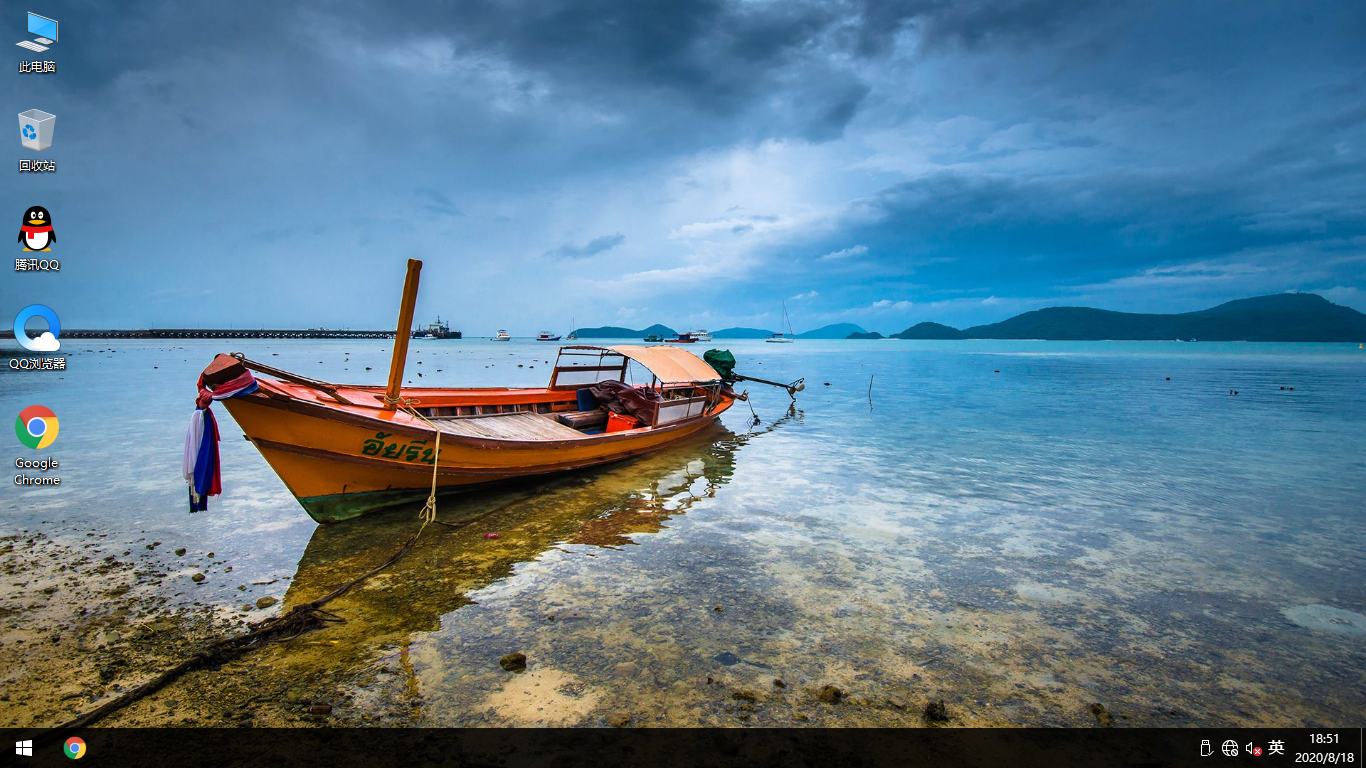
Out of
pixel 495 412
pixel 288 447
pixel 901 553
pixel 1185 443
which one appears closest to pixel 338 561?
pixel 288 447

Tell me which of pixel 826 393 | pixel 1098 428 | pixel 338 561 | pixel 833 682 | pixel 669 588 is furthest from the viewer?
pixel 826 393

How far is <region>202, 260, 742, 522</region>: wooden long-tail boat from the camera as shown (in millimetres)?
8219

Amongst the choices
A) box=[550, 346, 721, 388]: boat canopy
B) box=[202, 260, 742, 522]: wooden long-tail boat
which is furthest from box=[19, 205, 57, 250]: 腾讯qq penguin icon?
box=[550, 346, 721, 388]: boat canopy

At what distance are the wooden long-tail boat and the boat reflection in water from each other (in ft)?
1.75

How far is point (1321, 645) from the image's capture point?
609cm

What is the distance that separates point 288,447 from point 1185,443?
24622mm

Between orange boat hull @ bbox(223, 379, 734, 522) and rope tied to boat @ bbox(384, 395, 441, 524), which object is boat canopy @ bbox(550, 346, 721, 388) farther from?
rope tied to boat @ bbox(384, 395, 441, 524)

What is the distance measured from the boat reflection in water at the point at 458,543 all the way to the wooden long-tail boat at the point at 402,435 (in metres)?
0.53

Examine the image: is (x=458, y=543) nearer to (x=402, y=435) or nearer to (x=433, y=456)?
(x=433, y=456)

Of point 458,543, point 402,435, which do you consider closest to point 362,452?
point 402,435

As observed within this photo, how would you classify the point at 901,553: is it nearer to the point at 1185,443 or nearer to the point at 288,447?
the point at 288,447

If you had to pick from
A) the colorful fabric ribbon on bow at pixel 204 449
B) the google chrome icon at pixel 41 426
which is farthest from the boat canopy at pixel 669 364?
the google chrome icon at pixel 41 426

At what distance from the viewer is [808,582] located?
7645mm

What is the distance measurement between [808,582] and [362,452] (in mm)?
7144
